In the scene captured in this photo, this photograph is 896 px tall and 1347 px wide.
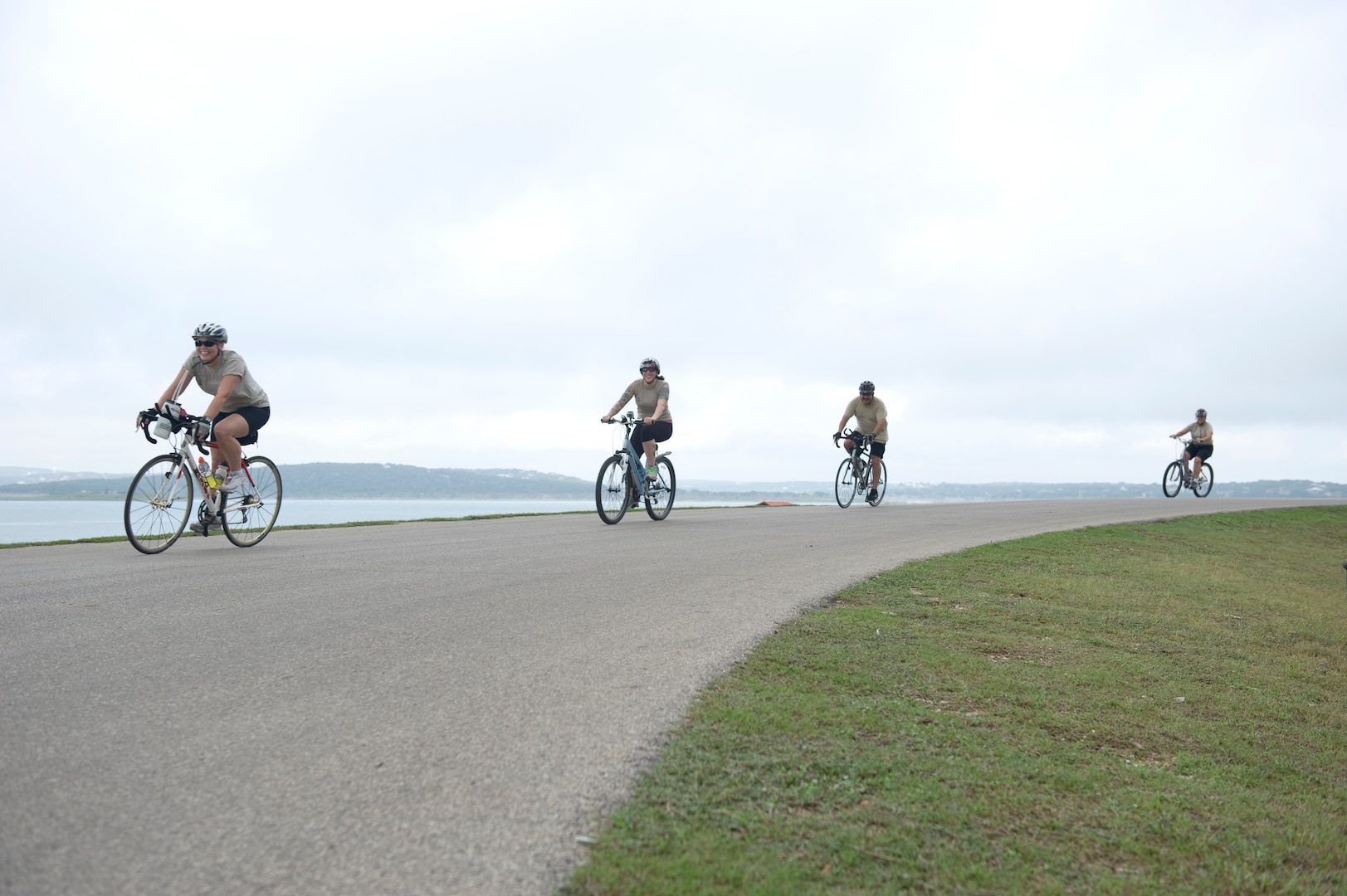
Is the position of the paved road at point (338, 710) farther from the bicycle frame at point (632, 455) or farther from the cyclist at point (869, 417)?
the cyclist at point (869, 417)

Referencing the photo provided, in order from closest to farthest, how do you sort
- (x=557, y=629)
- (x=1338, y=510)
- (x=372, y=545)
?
(x=557, y=629)
(x=372, y=545)
(x=1338, y=510)

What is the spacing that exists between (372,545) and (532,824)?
7311 mm

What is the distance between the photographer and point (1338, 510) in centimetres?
2161

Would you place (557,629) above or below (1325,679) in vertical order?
above

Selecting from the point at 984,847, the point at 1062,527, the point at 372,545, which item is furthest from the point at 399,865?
the point at 1062,527

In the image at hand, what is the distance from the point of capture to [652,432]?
13398 millimetres

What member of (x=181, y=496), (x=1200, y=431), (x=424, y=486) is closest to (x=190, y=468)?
(x=181, y=496)

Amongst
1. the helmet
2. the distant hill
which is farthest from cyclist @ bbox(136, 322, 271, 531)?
the distant hill

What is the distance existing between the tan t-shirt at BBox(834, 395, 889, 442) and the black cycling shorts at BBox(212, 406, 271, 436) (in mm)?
12780

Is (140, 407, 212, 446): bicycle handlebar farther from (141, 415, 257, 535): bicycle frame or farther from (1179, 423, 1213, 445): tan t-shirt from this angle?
(1179, 423, 1213, 445): tan t-shirt

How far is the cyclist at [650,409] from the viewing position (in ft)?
43.7

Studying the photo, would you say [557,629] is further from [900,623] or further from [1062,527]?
[1062,527]

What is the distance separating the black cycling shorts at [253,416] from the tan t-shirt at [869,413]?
12.8m

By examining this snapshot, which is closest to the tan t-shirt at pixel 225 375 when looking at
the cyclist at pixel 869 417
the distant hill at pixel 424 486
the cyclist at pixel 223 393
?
the cyclist at pixel 223 393
